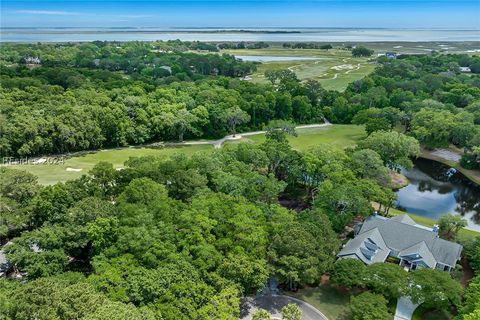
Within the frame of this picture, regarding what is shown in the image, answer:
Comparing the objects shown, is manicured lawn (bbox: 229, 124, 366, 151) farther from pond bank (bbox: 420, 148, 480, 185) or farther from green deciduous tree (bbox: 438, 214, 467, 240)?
green deciduous tree (bbox: 438, 214, 467, 240)

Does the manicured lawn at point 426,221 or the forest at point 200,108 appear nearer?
the manicured lawn at point 426,221

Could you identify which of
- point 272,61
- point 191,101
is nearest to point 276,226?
point 191,101

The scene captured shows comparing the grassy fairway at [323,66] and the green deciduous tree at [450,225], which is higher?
the grassy fairway at [323,66]

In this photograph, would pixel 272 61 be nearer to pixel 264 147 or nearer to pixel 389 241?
pixel 264 147

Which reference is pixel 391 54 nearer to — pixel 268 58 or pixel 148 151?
pixel 268 58

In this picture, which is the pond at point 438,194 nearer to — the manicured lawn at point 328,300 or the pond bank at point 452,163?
the pond bank at point 452,163

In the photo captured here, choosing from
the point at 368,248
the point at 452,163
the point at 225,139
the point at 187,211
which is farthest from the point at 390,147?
the point at 187,211

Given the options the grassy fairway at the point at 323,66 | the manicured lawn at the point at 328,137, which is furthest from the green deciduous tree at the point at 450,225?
the grassy fairway at the point at 323,66
